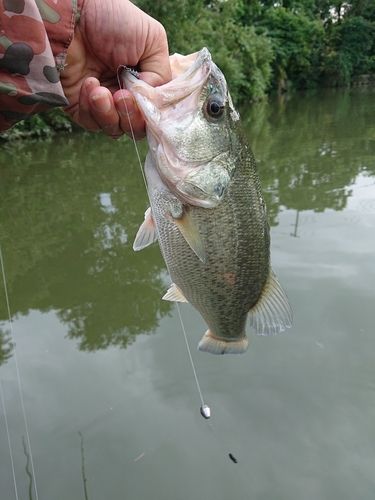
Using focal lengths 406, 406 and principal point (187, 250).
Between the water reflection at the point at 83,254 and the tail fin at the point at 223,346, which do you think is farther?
the water reflection at the point at 83,254

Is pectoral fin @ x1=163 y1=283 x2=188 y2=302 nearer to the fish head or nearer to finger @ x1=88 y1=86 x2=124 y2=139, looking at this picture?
the fish head

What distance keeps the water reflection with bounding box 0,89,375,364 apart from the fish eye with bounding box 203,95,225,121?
2.36 m

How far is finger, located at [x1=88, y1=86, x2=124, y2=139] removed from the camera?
173 cm

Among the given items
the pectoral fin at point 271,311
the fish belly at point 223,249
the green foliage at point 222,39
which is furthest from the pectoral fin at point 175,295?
the green foliage at point 222,39

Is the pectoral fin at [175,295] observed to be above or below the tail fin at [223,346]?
above

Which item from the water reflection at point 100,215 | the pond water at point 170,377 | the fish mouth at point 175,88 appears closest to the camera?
the fish mouth at point 175,88

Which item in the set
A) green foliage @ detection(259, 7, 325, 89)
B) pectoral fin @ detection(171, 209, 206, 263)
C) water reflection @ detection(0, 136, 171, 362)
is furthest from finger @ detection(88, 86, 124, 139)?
green foliage @ detection(259, 7, 325, 89)

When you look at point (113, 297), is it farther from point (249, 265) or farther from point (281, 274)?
point (249, 265)

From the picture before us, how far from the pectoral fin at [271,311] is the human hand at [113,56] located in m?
0.98

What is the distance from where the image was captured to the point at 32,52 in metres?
1.55

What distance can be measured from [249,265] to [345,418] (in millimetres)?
1597

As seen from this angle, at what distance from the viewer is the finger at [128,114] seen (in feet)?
5.65

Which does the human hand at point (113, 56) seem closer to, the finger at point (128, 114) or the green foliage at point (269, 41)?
the finger at point (128, 114)

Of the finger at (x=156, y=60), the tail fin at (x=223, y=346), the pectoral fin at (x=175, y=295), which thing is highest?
the finger at (x=156, y=60)
